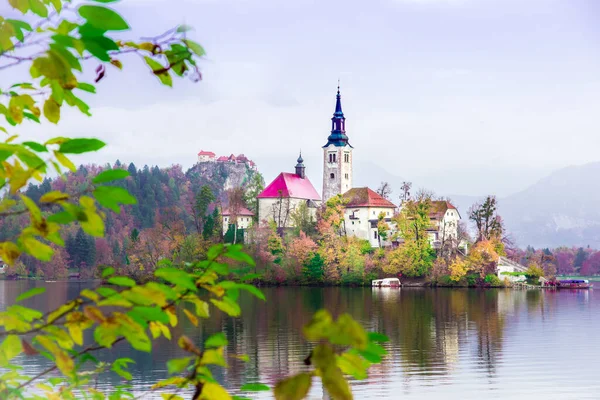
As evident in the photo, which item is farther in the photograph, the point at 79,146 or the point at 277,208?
the point at 277,208

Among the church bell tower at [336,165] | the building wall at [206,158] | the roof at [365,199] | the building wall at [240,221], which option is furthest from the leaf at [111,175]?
the building wall at [206,158]

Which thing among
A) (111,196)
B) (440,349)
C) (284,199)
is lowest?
(440,349)

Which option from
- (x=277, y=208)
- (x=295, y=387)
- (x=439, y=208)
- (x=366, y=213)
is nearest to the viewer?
(x=295, y=387)

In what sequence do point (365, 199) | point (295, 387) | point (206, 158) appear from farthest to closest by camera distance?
point (206, 158), point (365, 199), point (295, 387)

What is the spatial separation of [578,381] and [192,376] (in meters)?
22.6

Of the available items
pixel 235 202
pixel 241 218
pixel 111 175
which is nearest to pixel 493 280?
pixel 235 202

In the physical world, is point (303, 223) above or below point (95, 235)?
above

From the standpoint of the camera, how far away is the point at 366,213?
77.2 metres

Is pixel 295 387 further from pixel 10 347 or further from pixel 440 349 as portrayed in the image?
pixel 440 349

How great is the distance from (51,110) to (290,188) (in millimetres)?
81780

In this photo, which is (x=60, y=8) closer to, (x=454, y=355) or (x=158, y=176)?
(x=454, y=355)

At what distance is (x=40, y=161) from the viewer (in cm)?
174

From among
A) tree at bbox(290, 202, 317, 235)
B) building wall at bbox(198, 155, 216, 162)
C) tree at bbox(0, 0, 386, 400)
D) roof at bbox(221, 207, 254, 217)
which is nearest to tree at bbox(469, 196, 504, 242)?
tree at bbox(290, 202, 317, 235)

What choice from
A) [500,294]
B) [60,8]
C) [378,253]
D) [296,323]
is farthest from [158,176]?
[60,8]
